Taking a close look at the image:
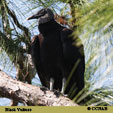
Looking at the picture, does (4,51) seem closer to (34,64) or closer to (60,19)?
(34,64)

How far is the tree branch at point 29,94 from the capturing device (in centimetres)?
195

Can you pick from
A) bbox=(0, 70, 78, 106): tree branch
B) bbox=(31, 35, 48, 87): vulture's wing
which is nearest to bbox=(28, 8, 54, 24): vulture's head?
Result: bbox=(31, 35, 48, 87): vulture's wing

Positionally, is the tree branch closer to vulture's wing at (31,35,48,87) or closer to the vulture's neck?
vulture's wing at (31,35,48,87)

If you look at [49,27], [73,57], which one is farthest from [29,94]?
[49,27]

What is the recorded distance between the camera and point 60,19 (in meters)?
2.62

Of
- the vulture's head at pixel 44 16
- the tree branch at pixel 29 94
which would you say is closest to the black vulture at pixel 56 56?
the vulture's head at pixel 44 16

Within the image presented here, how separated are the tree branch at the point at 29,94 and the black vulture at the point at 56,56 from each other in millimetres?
471

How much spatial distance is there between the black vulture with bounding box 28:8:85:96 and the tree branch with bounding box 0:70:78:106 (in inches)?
18.5

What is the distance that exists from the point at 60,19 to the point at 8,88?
923mm

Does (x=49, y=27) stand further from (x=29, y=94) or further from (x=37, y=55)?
(x=29, y=94)

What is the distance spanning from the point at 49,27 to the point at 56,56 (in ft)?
1.00

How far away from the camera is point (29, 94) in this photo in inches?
77.5

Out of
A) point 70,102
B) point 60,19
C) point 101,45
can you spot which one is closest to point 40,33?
point 60,19

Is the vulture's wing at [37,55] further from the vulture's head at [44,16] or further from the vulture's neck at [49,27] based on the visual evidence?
the vulture's head at [44,16]
